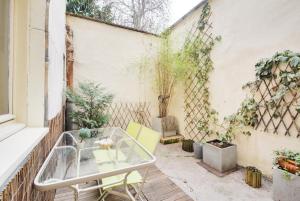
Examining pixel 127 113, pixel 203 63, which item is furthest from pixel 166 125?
pixel 203 63

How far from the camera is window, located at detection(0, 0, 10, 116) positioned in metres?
0.99

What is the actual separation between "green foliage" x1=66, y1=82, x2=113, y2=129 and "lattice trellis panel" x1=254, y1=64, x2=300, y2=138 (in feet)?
8.33

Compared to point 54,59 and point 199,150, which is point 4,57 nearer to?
point 54,59

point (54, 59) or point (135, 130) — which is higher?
point (54, 59)

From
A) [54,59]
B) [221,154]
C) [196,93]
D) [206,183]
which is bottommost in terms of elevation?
[206,183]

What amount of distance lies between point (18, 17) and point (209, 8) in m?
3.24

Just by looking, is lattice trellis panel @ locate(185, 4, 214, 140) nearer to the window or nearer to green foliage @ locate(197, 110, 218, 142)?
green foliage @ locate(197, 110, 218, 142)

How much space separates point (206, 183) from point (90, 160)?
157cm

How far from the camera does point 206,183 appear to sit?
2246 millimetres

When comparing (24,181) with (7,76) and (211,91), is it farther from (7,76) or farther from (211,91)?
(211,91)

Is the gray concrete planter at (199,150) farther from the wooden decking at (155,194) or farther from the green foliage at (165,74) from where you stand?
the green foliage at (165,74)

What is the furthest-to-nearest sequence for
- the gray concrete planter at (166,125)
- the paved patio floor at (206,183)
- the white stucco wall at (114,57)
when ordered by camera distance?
Answer: the gray concrete planter at (166,125) → the white stucco wall at (114,57) → the paved patio floor at (206,183)

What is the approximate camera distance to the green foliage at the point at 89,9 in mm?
5312

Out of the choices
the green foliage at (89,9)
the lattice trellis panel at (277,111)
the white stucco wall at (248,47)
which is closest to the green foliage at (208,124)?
the white stucco wall at (248,47)
